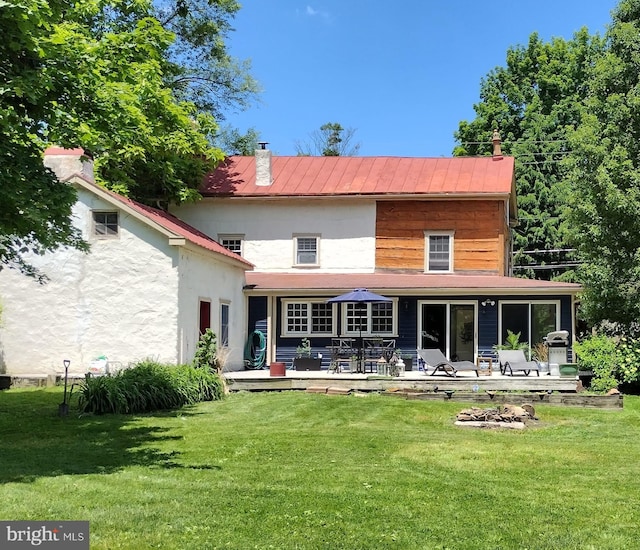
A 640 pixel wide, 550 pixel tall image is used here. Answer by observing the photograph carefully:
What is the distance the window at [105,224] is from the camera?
1647cm

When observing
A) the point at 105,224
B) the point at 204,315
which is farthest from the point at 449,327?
the point at 105,224

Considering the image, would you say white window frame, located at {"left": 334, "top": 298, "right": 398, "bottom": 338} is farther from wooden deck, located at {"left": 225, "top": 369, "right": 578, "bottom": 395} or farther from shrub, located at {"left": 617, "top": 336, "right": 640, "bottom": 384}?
shrub, located at {"left": 617, "top": 336, "right": 640, "bottom": 384}

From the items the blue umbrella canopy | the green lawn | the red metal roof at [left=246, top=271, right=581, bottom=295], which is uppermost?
the red metal roof at [left=246, top=271, right=581, bottom=295]

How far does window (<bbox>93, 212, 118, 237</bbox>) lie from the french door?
912cm

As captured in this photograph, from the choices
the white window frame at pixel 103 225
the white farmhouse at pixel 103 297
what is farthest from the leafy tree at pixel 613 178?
the white window frame at pixel 103 225

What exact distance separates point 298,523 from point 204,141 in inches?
694

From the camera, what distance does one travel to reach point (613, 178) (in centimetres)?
1712

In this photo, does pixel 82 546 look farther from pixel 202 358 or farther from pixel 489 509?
pixel 202 358

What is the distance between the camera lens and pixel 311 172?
965 inches

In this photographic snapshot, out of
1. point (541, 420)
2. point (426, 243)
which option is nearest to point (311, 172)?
point (426, 243)

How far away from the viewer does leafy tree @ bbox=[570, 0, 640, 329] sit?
17000 millimetres

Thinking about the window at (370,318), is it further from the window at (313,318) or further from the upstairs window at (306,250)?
the upstairs window at (306,250)

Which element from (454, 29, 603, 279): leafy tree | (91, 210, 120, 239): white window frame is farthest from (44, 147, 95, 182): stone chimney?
(454, 29, 603, 279): leafy tree

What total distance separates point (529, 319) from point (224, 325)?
8843 mm
